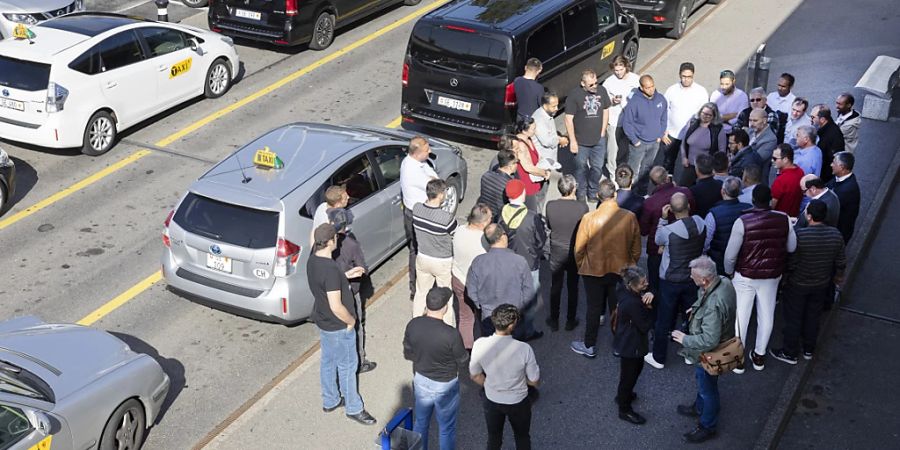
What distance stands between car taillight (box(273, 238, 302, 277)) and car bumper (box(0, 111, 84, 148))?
5408 mm

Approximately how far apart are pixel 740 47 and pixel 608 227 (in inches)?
410

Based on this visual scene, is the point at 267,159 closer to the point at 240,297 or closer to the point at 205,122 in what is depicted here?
the point at 240,297

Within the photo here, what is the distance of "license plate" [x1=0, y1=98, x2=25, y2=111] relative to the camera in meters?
13.3

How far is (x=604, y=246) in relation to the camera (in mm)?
9180

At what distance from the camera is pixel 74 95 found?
13438mm

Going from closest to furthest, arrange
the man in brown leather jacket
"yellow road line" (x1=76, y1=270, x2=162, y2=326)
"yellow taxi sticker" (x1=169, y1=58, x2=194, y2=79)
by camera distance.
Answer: the man in brown leather jacket, "yellow road line" (x1=76, y1=270, x2=162, y2=326), "yellow taxi sticker" (x1=169, y1=58, x2=194, y2=79)

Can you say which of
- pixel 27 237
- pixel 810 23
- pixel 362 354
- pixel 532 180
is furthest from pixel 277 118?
pixel 810 23

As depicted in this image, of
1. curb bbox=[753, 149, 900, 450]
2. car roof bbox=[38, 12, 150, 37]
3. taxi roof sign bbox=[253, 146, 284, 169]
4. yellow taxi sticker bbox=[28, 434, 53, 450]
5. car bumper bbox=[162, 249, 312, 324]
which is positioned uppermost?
taxi roof sign bbox=[253, 146, 284, 169]

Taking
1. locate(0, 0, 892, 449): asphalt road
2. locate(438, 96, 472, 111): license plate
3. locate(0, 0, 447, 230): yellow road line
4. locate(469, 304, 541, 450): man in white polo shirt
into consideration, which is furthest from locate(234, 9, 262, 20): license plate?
locate(469, 304, 541, 450): man in white polo shirt

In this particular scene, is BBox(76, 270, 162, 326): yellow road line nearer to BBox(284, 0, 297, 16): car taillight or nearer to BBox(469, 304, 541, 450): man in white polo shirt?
BBox(469, 304, 541, 450): man in white polo shirt

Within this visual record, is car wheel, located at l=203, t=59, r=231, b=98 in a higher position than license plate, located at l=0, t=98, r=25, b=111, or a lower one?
lower

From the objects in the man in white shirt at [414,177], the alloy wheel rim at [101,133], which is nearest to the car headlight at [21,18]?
the alloy wheel rim at [101,133]

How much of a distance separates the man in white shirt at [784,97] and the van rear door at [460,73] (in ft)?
11.2

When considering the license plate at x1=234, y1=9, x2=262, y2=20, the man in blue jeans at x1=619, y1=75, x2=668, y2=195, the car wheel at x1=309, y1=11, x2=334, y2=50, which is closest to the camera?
the man in blue jeans at x1=619, y1=75, x2=668, y2=195
